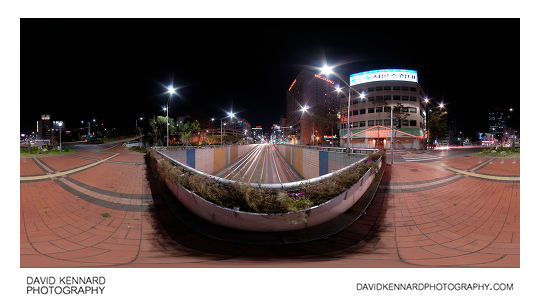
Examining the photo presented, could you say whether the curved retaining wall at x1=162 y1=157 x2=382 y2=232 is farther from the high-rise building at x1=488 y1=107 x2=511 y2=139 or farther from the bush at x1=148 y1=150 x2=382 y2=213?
the high-rise building at x1=488 y1=107 x2=511 y2=139

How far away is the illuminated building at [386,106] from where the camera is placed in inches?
1307

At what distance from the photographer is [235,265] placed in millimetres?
2760

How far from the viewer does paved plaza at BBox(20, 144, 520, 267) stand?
281 cm

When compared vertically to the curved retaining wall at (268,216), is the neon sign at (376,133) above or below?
above

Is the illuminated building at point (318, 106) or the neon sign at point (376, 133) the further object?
the illuminated building at point (318, 106)

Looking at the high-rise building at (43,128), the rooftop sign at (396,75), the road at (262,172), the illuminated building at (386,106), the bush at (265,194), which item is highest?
the rooftop sign at (396,75)

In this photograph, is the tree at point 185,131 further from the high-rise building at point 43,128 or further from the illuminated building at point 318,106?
the illuminated building at point 318,106

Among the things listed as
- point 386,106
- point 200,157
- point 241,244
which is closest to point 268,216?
point 241,244

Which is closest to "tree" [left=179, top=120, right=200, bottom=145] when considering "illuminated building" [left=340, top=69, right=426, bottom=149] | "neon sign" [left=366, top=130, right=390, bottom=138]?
"illuminated building" [left=340, top=69, right=426, bottom=149]

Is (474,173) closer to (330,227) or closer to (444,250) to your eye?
(444,250)

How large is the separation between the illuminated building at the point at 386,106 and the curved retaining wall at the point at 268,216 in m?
34.9

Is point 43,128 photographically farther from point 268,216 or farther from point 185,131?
→ point 185,131

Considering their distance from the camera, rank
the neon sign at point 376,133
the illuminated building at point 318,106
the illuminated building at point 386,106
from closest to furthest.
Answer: the neon sign at point 376,133, the illuminated building at point 386,106, the illuminated building at point 318,106

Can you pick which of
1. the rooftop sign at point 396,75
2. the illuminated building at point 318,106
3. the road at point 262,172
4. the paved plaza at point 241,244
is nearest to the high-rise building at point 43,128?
the paved plaza at point 241,244
